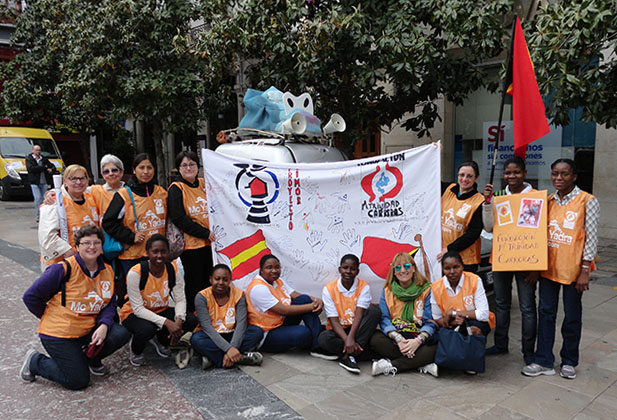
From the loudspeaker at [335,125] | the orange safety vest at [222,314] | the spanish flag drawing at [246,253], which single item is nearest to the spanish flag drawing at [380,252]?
the spanish flag drawing at [246,253]

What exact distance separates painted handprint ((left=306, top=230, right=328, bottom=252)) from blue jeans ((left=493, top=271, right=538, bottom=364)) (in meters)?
1.52

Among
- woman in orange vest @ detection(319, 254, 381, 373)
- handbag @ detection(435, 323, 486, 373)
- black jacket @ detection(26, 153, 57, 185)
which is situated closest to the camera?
handbag @ detection(435, 323, 486, 373)

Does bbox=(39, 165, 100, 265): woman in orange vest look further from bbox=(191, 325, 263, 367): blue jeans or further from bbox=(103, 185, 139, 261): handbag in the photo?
bbox=(191, 325, 263, 367): blue jeans

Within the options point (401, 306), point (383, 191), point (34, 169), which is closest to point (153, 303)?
point (401, 306)

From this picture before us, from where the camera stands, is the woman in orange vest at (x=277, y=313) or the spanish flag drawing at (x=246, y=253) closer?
the woman in orange vest at (x=277, y=313)

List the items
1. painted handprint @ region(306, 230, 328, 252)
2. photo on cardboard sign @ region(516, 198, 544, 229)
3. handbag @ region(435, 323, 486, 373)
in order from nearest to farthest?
handbag @ region(435, 323, 486, 373)
photo on cardboard sign @ region(516, 198, 544, 229)
painted handprint @ region(306, 230, 328, 252)

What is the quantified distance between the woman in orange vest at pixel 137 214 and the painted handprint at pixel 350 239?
A: 1.71 m

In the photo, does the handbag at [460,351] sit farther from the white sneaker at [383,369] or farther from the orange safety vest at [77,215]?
the orange safety vest at [77,215]

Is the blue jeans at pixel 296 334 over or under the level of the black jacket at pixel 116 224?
under

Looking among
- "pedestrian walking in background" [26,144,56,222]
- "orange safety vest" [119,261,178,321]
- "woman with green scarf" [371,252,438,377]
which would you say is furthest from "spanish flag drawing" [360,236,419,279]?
"pedestrian walking in background" [26,144,56,222]

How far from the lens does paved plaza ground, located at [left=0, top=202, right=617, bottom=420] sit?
3.35 meters

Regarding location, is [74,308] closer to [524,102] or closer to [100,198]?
Result: [100,198]

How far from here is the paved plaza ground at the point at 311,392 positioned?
335cm

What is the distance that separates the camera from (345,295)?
4.25 meters
